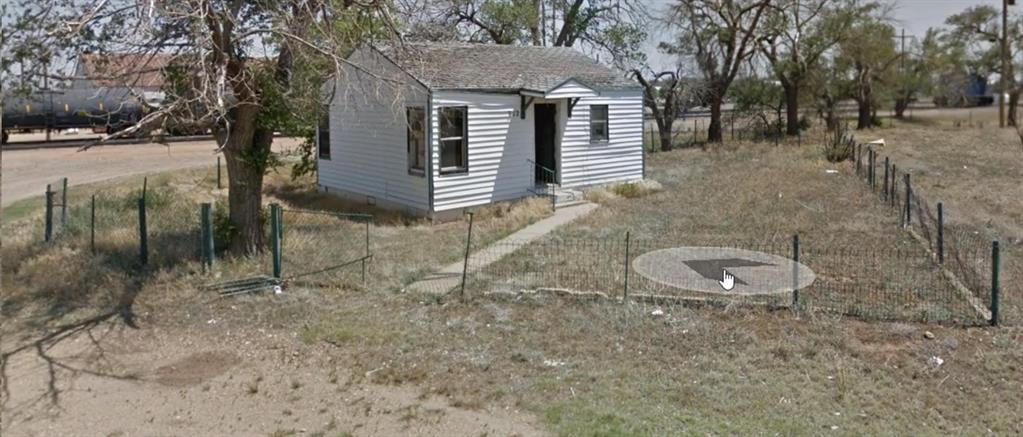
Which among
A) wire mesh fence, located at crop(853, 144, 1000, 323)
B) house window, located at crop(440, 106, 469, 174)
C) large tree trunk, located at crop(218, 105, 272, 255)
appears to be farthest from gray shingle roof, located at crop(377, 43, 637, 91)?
wire mesh fence, located at crop(853, 144, 1000, 323)

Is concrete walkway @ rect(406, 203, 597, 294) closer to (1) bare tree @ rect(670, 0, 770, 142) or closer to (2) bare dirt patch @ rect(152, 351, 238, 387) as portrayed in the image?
(2) bare dirt patch @ rect(152, 351, 238, 387)

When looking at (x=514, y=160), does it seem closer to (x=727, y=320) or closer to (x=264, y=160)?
(x=264, y=160)

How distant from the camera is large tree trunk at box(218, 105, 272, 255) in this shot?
31.9ft

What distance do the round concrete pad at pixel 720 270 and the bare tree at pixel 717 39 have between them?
22400mm

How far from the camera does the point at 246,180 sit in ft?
32.6

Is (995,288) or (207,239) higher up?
(207,239)

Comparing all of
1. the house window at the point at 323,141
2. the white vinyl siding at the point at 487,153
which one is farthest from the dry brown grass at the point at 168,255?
the house window at the point at 323,141

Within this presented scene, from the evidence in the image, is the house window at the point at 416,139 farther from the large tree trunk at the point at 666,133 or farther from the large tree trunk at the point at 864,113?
the large tree trunk at the point at 864,113

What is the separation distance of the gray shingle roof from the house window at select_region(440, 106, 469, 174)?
610 mm

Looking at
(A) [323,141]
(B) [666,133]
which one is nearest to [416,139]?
(A) [323,141]

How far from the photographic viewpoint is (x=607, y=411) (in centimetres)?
531

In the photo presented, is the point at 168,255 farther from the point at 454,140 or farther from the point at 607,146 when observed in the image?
the point at 607,146

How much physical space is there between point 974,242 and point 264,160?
1122 cm

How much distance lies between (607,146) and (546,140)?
6.16 feet
